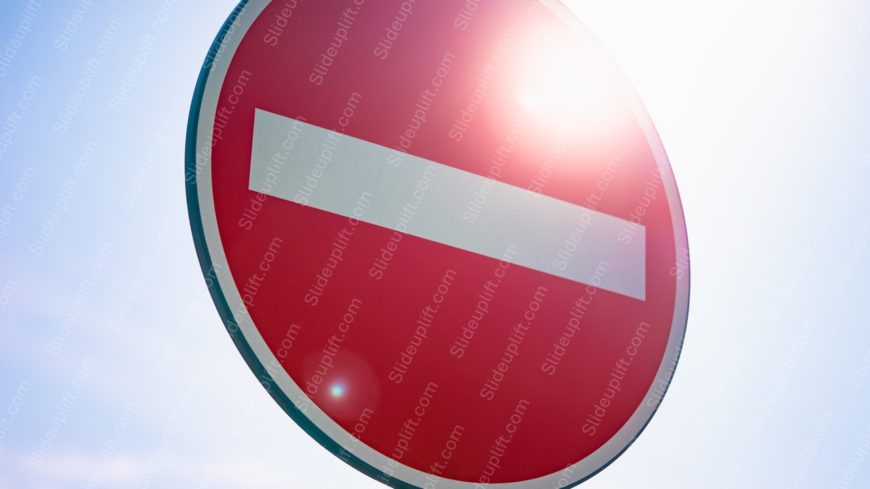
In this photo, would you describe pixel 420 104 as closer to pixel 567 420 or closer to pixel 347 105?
pixel 347 105

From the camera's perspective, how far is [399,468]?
90 cm

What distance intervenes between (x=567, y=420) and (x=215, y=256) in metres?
0.63

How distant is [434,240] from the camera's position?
108 centimetres

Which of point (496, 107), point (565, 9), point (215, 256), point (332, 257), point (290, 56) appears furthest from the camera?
point (565, 9)

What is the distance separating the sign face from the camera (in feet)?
2.98

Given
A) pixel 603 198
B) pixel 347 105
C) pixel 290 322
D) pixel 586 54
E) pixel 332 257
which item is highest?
pixel 586 54

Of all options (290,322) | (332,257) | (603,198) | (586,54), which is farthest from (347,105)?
(586,54)

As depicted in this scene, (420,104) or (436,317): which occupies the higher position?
(420,104)

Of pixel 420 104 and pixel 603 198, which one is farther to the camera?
pixel 603 198

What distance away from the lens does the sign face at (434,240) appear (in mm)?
908

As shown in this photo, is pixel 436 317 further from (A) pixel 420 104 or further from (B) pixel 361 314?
(A) pixel 420 104

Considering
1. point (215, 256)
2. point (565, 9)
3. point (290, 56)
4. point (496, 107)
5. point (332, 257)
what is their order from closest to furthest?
point (215, 256)
point (332, 257)
point (290, 56)
point (496, 107)
point (565, 9)

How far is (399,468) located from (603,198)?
0.72 m

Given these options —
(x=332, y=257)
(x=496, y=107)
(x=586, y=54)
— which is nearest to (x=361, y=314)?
(x=332, y=257)
